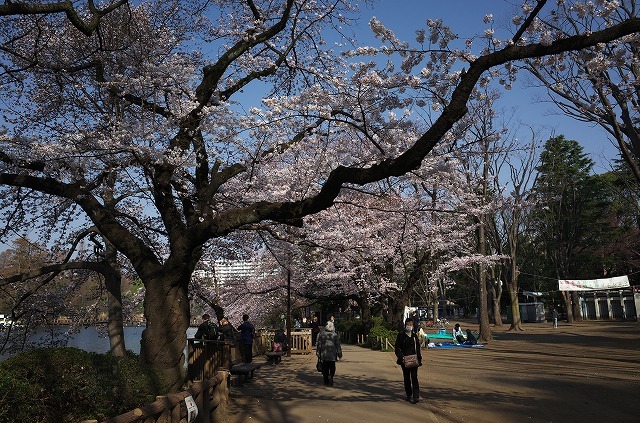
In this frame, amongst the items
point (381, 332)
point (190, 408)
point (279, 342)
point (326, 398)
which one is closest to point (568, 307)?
point (381, 332)

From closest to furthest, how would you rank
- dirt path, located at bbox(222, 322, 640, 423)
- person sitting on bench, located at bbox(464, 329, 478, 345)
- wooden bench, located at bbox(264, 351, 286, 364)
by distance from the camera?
1. dirt path, located at bbox(222, 322, 640, 423)
2. wooden bench, located at bbox(264, 351, 286, 364)
3. person sitting on bench, located at bbox(464, 329, 478, 345)

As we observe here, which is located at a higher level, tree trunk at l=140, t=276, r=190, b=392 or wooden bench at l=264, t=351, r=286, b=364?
tree trunk at l=140, t=276, r=190, b=392

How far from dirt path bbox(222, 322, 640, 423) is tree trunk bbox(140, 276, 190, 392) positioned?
126cm

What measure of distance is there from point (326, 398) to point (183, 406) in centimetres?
479

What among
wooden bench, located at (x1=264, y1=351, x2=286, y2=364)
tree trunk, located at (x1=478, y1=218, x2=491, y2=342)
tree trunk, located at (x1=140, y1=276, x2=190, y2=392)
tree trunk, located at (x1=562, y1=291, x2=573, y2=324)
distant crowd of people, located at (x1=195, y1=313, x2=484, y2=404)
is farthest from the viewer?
tree trunk, located at (x1=562, y1=291, x2=573, y2=324)

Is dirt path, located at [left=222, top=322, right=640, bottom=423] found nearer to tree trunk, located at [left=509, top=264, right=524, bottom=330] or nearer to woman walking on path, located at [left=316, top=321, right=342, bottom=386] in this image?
woman walking on path, located at [left=316, top=321, right=342, bottom=386]

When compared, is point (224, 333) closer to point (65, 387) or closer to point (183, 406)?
point (183, 406)

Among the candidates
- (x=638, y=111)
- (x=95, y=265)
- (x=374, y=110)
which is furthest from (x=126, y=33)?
(x=638, y=111)

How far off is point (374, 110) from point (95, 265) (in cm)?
674

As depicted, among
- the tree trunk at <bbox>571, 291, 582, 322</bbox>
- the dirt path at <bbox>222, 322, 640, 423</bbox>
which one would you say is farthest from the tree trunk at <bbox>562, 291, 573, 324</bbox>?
the dirt path at <bbox>222, 322, 640, 423</bbox>

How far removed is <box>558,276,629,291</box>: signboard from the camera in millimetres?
41531

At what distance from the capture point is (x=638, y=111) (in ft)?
47.2

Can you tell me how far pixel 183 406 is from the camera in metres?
6.68

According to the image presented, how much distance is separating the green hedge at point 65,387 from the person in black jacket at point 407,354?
535 centimetres
